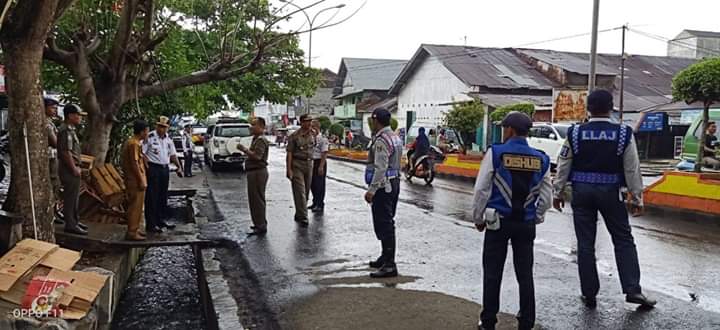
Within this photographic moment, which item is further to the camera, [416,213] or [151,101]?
[151,101]

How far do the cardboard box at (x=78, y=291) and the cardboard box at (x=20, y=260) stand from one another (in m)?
0.18

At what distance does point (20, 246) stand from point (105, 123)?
4.92m

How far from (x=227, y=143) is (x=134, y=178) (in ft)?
49.1

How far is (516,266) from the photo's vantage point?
463cm

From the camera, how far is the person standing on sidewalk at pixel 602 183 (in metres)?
5.14

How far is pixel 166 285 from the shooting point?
7.71 m

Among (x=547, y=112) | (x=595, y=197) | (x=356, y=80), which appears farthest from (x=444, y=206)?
(x=356, y=80)

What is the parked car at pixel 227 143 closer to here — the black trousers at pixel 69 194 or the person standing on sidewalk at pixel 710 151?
the person standing on sidewalk at pixel 710 151

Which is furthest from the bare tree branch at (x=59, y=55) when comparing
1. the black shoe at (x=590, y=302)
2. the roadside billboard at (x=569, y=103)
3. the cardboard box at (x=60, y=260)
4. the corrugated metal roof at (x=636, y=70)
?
the corrugated metal roof at (x=636, y=70)

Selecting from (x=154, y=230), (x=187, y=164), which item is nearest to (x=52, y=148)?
(x=154, y=230)

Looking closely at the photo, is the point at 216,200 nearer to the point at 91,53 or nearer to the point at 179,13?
the point at 179,13

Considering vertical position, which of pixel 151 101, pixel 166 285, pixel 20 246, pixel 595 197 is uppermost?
pixel 151 101

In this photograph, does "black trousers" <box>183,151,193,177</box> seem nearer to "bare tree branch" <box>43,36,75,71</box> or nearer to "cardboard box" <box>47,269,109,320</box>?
"bare tree branch" <box>43,36,75,71</box>

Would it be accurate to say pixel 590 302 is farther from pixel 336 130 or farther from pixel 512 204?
pixel 336 130
